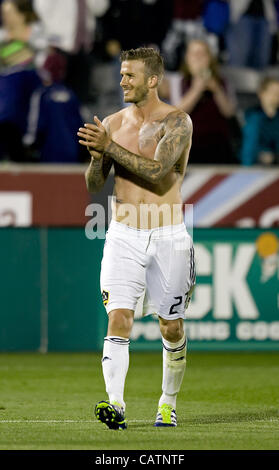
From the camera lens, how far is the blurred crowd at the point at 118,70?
44.2ft

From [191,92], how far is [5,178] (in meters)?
2.61

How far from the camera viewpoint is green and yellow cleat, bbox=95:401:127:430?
270 inches

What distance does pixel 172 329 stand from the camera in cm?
741

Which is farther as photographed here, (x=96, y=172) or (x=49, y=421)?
(x=49, y=421)

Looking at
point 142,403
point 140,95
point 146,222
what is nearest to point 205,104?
point 142,403

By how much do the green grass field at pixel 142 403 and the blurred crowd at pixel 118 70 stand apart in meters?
2.83

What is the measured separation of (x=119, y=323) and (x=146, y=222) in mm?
687

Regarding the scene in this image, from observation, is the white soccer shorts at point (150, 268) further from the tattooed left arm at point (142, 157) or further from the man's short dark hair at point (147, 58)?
the man's short dark hair at point (147, 58)

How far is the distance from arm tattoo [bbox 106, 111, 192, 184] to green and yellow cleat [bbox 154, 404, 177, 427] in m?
1.47

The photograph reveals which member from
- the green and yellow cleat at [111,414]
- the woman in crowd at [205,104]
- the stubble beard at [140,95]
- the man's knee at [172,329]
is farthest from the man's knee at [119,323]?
the woman in crowd at [205,104]

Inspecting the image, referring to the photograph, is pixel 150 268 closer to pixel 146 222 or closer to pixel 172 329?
pixel 146 222

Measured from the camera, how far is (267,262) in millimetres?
12664

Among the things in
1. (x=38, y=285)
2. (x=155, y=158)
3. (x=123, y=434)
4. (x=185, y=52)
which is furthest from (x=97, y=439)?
(x=185, y=52)
